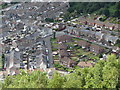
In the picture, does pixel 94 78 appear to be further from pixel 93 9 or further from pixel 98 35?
pixel 93 9

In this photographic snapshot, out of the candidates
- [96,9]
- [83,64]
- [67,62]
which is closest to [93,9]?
[96,9]

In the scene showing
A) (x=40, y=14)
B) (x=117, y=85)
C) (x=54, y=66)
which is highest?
(x=40, y=14)

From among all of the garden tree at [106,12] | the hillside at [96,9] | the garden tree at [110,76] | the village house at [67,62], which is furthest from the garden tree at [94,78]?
the garden tree at [106,12]

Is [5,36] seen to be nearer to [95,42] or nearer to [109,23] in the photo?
[95,42]

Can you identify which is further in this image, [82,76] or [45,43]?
[45,43]

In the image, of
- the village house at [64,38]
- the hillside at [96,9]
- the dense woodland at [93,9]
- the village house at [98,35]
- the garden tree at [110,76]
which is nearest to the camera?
the garden tree at [110,76]

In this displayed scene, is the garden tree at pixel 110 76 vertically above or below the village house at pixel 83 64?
above

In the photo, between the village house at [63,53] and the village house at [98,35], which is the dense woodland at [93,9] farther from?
the village house at [63,53]

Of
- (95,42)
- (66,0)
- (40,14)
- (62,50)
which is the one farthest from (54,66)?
(66,0)

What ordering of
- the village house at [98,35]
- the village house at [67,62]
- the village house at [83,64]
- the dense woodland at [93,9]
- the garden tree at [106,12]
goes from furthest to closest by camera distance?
the dense woodland at [93,9]
the garden tree at [106,12]
the village house at [98,35]
the village house at [67,62]
the village house at [83,64]
